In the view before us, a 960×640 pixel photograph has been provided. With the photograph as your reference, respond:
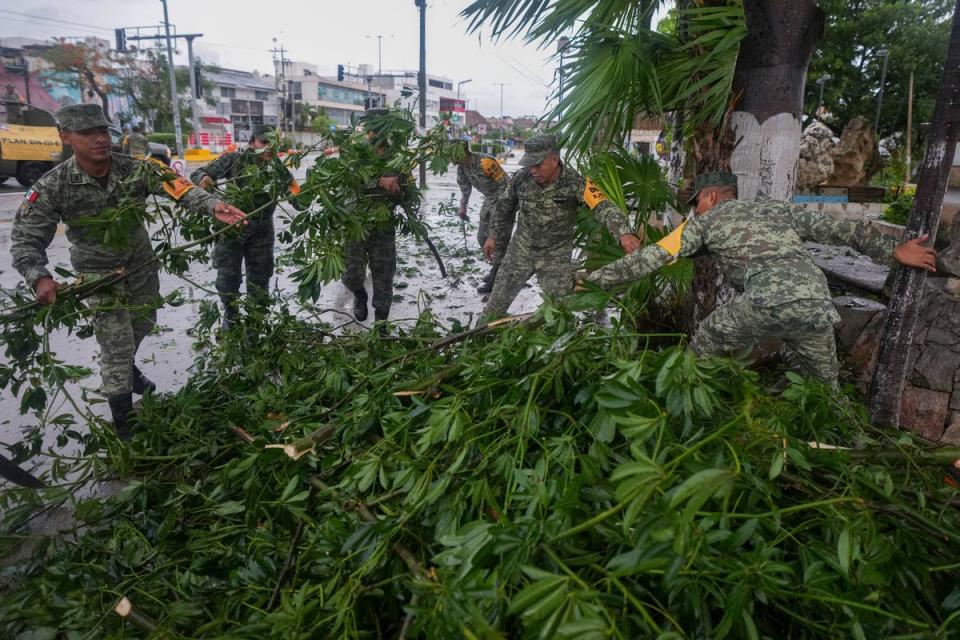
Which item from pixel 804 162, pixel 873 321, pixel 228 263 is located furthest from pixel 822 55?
pixel 228 263

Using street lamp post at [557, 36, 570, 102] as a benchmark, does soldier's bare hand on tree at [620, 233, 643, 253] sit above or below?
below

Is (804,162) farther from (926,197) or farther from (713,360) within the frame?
(713,360)

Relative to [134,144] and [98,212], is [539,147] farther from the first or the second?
[134,144]

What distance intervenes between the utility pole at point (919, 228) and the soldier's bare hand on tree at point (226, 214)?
335 cm

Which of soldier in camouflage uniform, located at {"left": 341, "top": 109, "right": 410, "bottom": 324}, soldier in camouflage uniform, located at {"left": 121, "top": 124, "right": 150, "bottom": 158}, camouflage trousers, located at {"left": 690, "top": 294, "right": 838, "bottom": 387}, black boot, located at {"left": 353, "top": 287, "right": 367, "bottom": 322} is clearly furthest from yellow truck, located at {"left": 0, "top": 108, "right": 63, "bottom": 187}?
camouflage trousers, located at {"left": 690, "top": 294, "right": 838, "bottom": 387}

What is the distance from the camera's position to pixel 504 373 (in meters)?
1.98

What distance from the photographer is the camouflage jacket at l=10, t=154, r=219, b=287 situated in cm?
312

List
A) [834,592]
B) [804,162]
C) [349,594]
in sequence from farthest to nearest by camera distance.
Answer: [804,162]
[349,594]
[834,592]

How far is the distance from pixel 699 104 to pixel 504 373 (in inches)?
100

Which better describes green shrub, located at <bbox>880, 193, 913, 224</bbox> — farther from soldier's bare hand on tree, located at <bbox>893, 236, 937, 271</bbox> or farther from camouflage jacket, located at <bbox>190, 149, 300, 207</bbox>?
camouflage jacket, located at <bbox>190, 149, 300, 207</bbox>

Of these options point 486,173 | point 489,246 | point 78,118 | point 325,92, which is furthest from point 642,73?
point 325,92

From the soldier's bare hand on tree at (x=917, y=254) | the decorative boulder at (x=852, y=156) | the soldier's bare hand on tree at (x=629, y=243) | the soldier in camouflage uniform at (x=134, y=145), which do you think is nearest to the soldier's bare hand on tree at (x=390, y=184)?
the soldier's bare hand on tree at (x=629, y=243)

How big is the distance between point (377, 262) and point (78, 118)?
7.81ft

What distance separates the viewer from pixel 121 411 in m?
3.30
